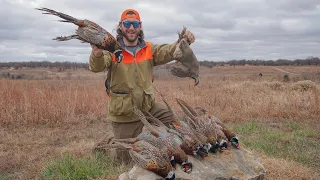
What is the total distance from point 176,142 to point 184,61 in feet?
3.22

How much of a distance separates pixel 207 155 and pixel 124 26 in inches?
88.5

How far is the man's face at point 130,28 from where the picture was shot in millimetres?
4707

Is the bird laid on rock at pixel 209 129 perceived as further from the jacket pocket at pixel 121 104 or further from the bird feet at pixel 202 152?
the jacket pocket at pixel 121 104

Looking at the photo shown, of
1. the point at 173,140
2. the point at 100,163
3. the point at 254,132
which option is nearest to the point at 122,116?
the point at 100,163

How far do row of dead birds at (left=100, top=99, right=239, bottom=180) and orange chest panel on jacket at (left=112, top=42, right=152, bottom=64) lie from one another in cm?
106

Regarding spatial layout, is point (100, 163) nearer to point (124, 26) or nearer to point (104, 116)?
point (124, 26)

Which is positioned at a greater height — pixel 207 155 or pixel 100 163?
pixel 207 155

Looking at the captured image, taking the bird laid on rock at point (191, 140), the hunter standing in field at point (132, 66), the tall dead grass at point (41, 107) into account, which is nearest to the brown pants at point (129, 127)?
the hunter standing in field at point (132, 66)

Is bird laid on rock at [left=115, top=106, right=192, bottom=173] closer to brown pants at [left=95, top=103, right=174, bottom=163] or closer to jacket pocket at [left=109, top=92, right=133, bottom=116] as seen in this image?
jacket pocket at [left=109, top=92, right=133, bottom=116]

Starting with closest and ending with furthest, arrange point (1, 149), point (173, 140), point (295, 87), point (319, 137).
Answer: point (173, 140)
point (1, 149)
point (319, 137)
point (295, 87)

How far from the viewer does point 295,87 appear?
1616 centimetres

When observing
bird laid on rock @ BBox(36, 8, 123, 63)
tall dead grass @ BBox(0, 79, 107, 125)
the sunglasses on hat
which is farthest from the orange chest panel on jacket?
tall dead grass @ BBox(0, 79, 107, 125)

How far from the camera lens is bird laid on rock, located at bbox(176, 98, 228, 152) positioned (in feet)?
13.6

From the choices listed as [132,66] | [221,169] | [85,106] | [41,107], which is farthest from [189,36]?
[85,106]
